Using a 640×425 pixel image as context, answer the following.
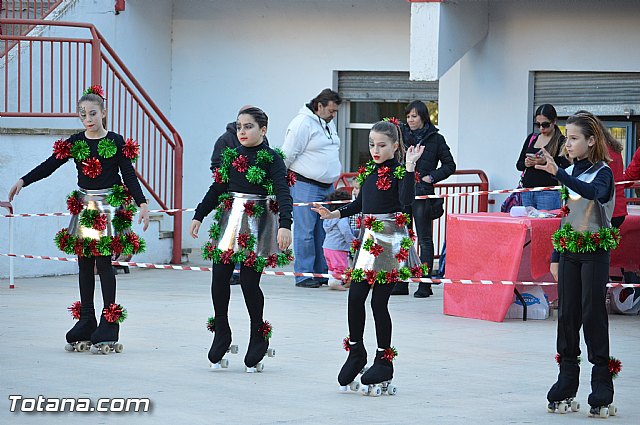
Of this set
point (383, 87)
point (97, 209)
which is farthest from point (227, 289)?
point (383, 87)

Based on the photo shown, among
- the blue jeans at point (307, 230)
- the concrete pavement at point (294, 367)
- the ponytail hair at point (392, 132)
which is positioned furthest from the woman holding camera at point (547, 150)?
the ponytail hair at point (392, 132)

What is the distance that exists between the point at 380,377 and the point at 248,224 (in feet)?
4.64

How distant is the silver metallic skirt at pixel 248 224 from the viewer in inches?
310

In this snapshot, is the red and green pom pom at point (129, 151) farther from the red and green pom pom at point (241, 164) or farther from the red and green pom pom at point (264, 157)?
the red and green pom pom at point (264, 157)

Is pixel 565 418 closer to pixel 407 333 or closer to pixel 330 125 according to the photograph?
pixel 407 333

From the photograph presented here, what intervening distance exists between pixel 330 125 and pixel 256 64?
4.21 metres

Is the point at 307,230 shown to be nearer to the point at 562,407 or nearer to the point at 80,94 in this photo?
the point at 80,94

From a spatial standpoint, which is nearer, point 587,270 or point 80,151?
point 587,270

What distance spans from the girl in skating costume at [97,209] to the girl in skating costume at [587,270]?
312 cm

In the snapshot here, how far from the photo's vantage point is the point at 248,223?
7.89 m

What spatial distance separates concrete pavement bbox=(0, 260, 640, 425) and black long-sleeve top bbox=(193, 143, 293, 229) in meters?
1.07

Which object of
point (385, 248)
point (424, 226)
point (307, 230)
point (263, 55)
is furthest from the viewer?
point (263, 55)

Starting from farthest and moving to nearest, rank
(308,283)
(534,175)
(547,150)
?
1. (308,283)
2. (534,175)
3. (547,150)

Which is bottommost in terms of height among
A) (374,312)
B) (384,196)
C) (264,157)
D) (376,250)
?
(374,312)
